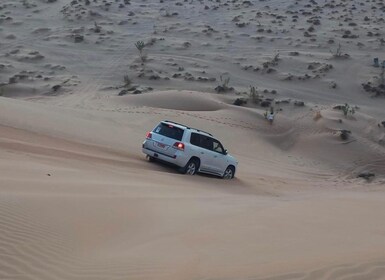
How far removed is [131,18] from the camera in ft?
170

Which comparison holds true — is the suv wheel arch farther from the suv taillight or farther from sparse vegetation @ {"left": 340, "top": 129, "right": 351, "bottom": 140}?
sparse vegetation @ {"left": 340, "top": 129, "right": 351, "bottom": 140}

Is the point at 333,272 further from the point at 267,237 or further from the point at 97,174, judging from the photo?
the point at 97,174

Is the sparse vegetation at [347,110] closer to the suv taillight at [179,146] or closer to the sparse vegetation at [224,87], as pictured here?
the sparse vegetation at [224,87]

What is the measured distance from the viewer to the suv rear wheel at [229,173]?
19.6 metres

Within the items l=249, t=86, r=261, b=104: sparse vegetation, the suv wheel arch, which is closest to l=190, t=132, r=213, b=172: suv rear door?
the suv wheel arch

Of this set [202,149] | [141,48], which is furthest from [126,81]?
[202,149]

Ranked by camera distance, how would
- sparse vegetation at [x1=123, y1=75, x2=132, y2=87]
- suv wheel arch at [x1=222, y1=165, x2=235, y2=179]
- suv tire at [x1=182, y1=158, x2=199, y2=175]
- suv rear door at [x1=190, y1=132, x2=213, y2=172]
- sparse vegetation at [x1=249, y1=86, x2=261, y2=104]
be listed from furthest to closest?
sparse vegetation at [x1=123, y1=75, x2=132, y2=87] → sparse vegetation at [x1=249, y1=86, x2=261, y2=104] → suv wheel arch at [x1=222, y1=165, x2=235, y2=179] → suv rear door at [x1=190, y1=132, x2=213, y2=172] → suv tire at [x1=182, y1=158, x2=199, y2=175]

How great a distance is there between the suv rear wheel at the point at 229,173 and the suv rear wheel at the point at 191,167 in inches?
55.5

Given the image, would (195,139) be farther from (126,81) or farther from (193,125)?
(126,81)

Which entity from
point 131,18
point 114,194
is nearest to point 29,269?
point 114,194

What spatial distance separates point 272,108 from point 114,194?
20.8 meters

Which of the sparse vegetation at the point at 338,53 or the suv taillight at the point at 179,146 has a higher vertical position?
the sparse vegetation at the point at 338,53

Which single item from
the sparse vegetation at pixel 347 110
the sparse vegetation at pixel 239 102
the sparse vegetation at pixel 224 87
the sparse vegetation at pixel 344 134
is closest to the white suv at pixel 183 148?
the sparse vegetation at pixel 344 134

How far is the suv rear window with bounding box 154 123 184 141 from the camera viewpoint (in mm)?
17969
